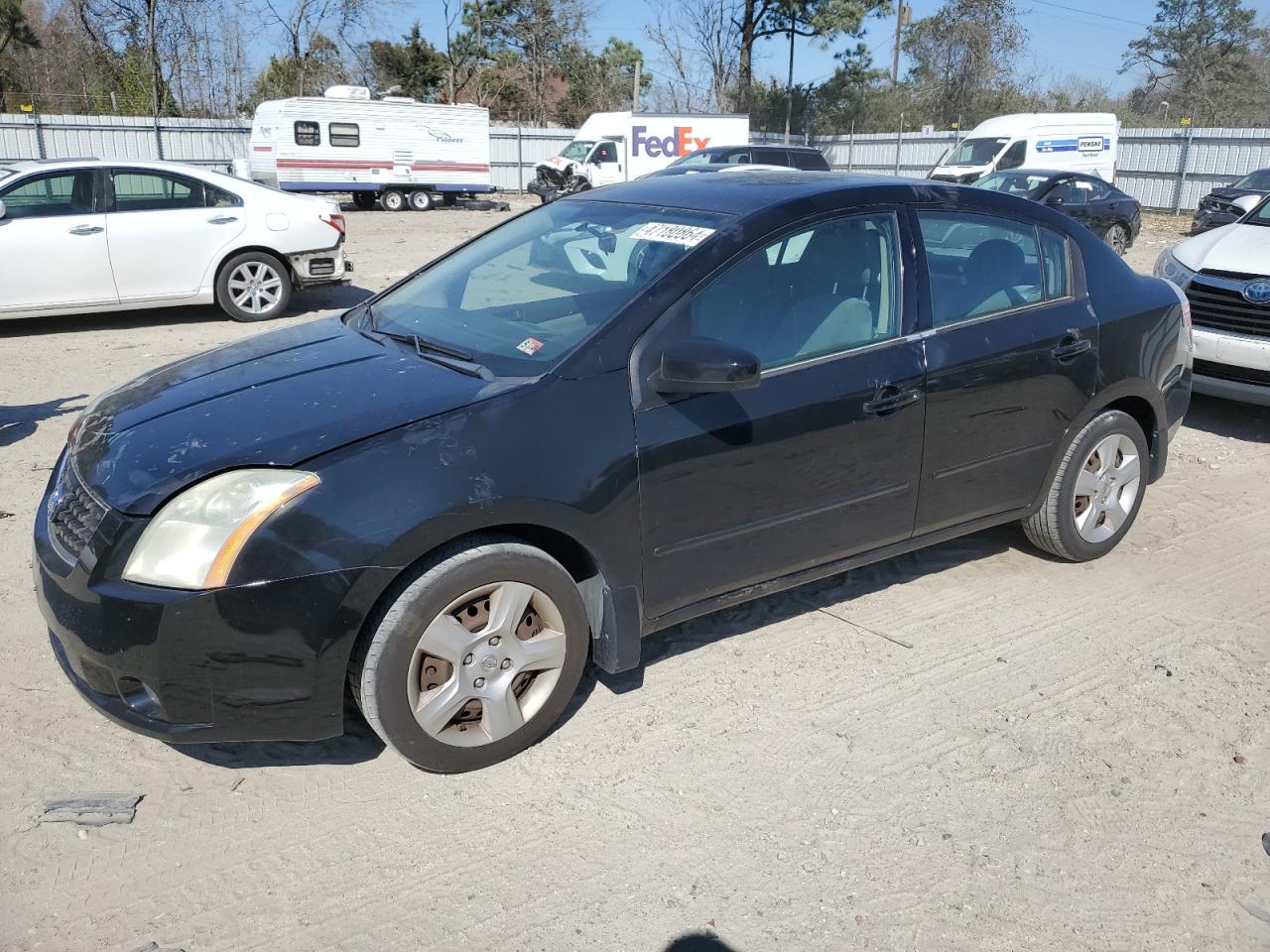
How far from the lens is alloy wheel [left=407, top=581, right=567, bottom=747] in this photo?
2.94 m

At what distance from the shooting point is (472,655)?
3.00 metres

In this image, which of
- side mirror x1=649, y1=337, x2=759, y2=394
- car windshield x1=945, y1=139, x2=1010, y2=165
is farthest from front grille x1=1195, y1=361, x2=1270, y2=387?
car windshield x1=945, y1=139, x2=1010, y2=165

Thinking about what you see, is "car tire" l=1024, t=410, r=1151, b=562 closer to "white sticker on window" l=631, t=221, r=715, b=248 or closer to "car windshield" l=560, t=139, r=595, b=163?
"white sticker on window" l=631, t=221, r=715, b=248

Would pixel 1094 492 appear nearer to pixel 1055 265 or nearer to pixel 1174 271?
pixel 1055 265

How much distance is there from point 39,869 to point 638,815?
1.59 m

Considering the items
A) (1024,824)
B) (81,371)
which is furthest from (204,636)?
(81,371)

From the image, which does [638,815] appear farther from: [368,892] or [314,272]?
[314,272]

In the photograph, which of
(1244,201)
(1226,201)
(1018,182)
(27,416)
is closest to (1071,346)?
(27,416)

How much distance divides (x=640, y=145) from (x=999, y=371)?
22.9m

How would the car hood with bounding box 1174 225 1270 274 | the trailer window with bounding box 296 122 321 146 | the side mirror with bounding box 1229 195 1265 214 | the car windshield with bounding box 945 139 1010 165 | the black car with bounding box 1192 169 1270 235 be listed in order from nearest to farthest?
the car hood with bounding box 1174 225 1270 274
the side mirror with bounding box 1229 195 1265 214
the black car with bounding box 1192 169 1270 235
the car windshield with bounding box 945 139 1010 165
the trailer window with bounding box 296 122 321 146

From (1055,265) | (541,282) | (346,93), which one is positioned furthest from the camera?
(346,93)

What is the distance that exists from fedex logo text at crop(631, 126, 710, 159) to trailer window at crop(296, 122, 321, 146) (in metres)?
7.53


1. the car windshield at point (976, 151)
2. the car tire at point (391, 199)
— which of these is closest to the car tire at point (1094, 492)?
the car windshield at point (976, 151)

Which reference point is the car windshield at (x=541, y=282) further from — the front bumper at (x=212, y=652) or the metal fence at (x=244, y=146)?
the metal fence at (x=244, y=146)
